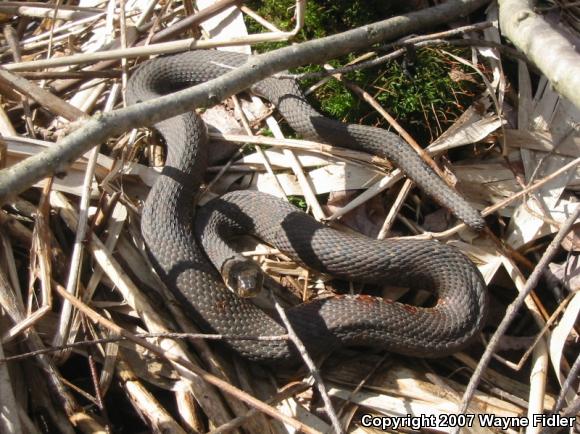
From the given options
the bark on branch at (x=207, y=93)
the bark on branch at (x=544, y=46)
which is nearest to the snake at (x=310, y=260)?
the bark on branch at (x=207, y=93)

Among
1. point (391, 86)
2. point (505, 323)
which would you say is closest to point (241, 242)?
point (391, 86)

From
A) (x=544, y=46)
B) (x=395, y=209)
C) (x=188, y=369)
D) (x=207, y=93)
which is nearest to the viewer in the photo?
(x=544, y=46)

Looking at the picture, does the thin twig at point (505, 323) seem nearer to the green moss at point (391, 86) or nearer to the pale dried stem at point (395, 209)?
the pale dried stem at point (395, 209)

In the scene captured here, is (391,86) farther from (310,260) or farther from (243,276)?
(243,276)

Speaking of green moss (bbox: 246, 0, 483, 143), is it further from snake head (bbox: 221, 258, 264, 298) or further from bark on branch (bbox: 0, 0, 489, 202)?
snake head (bbox: 221, 258, 264, 298)

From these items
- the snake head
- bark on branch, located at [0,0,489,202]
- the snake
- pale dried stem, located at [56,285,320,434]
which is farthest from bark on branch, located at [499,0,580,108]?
the snake head

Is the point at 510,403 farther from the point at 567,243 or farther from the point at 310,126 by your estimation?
the point at 310,126
